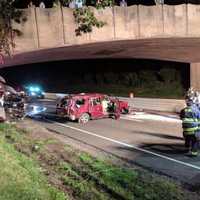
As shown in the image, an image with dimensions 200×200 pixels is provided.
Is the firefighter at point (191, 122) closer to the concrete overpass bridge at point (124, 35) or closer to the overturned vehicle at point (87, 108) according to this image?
the overturned vehicle at point (87, 108)

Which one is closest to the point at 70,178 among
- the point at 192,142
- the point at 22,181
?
the point at 22,181

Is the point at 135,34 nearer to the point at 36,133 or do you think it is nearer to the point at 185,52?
the point at 185,52

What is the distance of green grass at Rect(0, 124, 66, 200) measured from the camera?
32.3 ft

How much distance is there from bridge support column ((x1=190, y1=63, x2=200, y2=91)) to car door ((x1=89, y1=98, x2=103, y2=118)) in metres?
13.3

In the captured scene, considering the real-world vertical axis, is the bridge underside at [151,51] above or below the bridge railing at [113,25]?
below

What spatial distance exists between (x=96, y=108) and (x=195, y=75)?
45.4 feet

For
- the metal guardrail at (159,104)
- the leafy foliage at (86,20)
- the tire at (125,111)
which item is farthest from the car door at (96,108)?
the metal guardrail at (159,104)

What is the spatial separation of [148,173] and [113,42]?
2454cm

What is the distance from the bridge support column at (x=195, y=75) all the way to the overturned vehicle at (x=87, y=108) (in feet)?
39.7

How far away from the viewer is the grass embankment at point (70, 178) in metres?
10.5

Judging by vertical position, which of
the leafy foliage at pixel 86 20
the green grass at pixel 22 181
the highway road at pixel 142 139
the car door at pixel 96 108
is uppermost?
the leafy foliage at pixel 86 20

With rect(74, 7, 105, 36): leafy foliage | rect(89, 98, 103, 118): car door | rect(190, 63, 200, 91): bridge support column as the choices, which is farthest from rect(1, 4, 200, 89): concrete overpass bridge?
rect(74, 7, 105, 36): leafy foliage

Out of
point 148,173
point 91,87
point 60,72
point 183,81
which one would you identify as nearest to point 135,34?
point 183,81

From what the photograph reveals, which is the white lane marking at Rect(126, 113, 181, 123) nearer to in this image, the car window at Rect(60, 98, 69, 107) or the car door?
the car door
